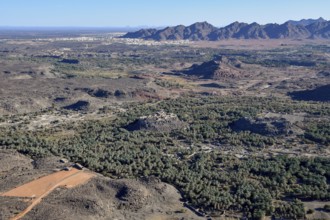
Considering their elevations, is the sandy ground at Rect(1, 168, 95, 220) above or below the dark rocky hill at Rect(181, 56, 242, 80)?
above

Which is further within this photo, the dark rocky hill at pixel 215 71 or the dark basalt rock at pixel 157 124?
the dark rocky hill at pixel 215 71

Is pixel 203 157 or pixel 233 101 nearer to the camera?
pixel 203 157

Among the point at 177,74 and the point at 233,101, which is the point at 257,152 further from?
the point at 177,74

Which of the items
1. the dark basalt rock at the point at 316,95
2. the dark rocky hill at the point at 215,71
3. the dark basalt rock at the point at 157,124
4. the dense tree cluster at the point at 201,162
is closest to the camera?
the dense tree cluster at the point at 201,162

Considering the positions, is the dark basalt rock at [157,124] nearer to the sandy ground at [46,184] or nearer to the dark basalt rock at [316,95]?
the sandy ground at [46,184]

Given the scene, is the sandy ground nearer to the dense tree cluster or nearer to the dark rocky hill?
the dense tree cluster

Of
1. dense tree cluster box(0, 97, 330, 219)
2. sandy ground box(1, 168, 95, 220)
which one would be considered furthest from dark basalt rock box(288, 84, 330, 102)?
sandy ground box(1, 168, 95, 220)

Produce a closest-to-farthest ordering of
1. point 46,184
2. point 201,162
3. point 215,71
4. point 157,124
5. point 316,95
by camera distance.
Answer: point 46,184
point 201,162
point 157,124
point 316,95
point 215,71

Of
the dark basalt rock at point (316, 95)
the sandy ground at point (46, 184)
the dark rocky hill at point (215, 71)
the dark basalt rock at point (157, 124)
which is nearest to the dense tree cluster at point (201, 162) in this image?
the dark basalt rock at point (157, 124)

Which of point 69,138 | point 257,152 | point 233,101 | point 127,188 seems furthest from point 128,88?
point 127,188

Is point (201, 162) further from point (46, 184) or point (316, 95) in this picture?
point (316, 95)

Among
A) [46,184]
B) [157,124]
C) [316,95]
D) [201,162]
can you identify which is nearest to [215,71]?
[316,95]
